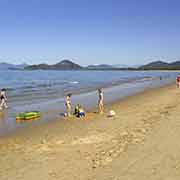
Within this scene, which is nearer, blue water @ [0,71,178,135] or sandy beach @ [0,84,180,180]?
sandy beach @ [0,84,180,180]

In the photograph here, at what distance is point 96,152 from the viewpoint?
29.7 ft

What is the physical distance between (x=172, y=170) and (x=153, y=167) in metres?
0.47

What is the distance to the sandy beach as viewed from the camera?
7.21 meters

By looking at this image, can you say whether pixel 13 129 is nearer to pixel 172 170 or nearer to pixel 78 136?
pixel 78 136

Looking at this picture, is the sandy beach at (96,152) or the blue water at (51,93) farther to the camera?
the blue water at (51,93)

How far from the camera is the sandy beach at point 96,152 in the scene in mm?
7215

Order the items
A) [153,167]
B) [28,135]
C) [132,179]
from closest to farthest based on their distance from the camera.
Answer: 1. [132,179]
2. [153,167]
3. [28,135]

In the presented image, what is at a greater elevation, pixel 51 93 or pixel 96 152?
pixel 96 152

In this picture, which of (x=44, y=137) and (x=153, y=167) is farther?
(x=44, y=137)

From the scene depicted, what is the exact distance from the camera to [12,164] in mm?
8477

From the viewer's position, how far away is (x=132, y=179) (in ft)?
21.8

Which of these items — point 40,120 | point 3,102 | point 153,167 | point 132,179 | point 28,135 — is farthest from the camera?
point 3,102

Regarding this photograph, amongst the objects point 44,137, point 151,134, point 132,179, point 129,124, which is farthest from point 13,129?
point 132,179

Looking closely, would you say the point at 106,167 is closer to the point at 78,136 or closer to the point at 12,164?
the point at 12,164
